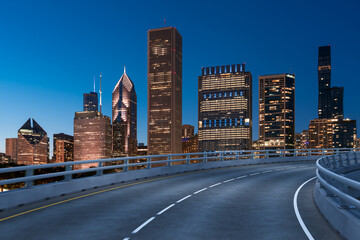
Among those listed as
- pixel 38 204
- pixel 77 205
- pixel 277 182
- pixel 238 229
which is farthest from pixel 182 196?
pixel 277 182

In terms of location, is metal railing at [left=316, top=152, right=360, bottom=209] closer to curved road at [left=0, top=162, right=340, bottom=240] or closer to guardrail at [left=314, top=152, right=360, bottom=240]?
guardrail at [left=314, top=152, right=360, bottom=240]

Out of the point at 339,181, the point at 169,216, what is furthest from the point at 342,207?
the point at 169,216

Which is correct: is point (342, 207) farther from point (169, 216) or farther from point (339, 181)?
point (169, 216)

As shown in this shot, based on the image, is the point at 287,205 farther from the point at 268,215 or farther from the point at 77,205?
the point at 77,205

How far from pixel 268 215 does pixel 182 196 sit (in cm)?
463

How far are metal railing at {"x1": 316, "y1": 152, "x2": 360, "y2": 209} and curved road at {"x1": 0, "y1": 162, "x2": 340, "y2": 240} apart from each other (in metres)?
0.79

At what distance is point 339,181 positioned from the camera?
933cm

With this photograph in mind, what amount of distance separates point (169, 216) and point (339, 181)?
443 centimetres

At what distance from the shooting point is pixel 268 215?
35.7ft

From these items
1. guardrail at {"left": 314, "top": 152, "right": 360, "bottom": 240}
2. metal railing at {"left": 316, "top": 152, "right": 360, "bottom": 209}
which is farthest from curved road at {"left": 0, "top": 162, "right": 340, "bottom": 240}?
metal railing at {"left": 316, "top": 152, "right": 360, "bottom": 209}

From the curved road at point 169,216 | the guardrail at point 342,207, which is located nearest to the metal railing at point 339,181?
the guardrail at point 342,207

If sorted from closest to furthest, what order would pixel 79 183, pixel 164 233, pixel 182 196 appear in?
pixel 164 233 < pixel 182 196 < pixel 79 183

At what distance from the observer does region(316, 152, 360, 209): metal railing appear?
8.26m

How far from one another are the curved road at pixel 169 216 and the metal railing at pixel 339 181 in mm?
795
